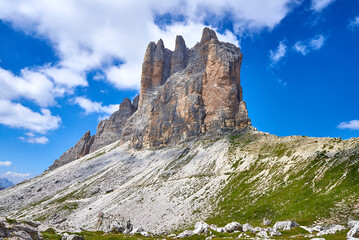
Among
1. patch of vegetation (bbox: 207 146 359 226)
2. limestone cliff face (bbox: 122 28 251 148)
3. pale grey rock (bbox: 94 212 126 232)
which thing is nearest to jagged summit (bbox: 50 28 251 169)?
limestone cliff face (bbox: 122 28 251 148)

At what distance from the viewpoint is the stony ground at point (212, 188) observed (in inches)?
1714

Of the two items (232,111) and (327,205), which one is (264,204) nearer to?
(327,205)

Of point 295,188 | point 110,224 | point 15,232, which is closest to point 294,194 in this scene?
point 295,188

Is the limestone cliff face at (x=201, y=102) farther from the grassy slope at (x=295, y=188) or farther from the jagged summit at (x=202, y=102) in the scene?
the grassy slope at (x=295, y=188)

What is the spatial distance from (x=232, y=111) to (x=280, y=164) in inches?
2673

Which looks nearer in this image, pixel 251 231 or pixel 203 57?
pixel 251 231

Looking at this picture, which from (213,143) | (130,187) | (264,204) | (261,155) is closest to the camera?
(264,204)

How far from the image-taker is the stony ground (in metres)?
43.5

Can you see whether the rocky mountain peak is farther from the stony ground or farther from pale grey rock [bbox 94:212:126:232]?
pale grey rock [bbox 94:212:126:232]

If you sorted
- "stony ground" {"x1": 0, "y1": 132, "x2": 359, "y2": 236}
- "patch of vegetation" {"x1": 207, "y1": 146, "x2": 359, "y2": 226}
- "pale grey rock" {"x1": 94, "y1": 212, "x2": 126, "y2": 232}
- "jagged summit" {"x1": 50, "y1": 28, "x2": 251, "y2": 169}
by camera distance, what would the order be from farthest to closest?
"jagged summit" {"x1": 50, "y1": 28, "x2": 251, "y2": 169} < "stony ground" {"x1": 0, "y1": 132, "x2": 359, "y2": 236} < "pale grey rock" {"x1": 94, "y1": 212, "x2": 126, "y2": 232} < "patch of vegetation" {"x1": 207, "y1": 146, "x2": 359, "y2": 226}

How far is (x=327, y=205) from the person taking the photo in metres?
35.9

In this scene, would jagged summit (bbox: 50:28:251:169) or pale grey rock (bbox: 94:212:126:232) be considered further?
jagged summit (bbox: 50:28:251:169)

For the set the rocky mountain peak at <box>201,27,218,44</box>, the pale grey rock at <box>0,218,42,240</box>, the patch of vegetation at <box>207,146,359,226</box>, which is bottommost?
the pale grey rock at <box>0,218,42,240</box>

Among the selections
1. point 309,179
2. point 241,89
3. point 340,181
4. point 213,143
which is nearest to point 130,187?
point 213,143
